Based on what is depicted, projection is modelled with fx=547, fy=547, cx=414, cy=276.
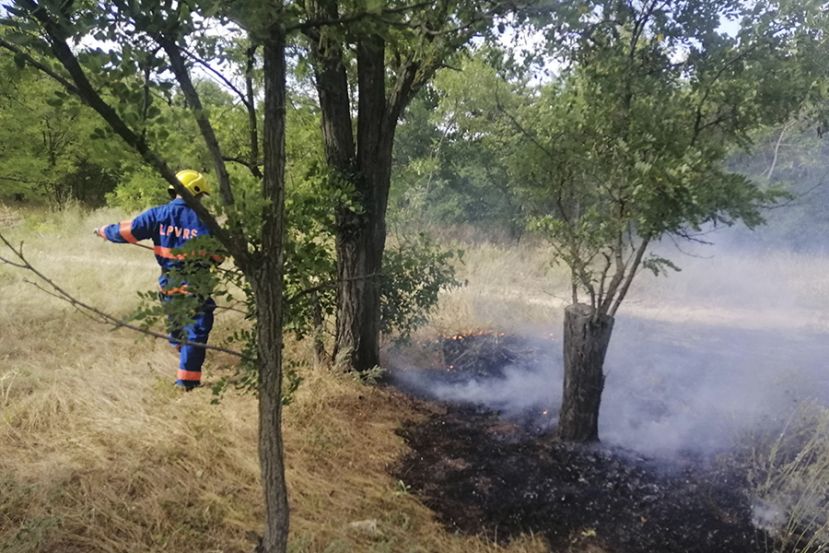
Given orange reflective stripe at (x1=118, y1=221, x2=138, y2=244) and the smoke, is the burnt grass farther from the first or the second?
orange reflective stripe at (x1=118, y1=221, x2=138, y2=244)

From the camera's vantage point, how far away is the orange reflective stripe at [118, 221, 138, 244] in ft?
13.9

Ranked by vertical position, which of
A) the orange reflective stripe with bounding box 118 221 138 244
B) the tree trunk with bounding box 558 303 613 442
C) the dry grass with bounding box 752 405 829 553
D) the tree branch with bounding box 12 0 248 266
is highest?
the tree branch with bounding box 12 0 248 266

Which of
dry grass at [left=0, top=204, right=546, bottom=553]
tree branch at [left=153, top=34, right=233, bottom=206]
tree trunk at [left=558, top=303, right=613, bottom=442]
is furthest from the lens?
tree trunk at [left=558, top=303, right=613, bottom=442]

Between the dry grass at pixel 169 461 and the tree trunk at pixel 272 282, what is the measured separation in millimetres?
720

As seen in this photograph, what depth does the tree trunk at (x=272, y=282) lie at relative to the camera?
1.47m

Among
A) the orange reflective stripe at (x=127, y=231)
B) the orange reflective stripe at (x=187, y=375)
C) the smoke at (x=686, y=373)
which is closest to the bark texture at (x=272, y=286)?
the orange reflective stripe at (x=187, y=375)

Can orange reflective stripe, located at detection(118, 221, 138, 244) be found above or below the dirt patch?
above

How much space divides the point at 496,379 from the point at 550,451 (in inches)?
66.2

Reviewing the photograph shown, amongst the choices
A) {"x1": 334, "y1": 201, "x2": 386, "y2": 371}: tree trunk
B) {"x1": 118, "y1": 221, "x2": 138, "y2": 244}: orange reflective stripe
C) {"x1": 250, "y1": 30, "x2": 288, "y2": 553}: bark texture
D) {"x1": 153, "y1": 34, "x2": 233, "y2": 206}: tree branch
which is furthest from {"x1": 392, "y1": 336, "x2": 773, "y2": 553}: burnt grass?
{"x1": 118, "y1": 221, "x2": 138, "y2": 244}: orange reflective stripe

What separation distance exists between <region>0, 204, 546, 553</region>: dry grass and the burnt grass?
210 millimetres

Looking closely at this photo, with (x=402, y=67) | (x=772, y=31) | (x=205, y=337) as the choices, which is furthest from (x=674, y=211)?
(x=205, y=337)

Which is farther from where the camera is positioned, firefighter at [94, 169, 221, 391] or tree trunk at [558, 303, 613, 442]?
firefighter at [94, 169, 221, 391]

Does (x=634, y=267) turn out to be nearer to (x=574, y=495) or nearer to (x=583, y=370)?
(x=583, y=370)

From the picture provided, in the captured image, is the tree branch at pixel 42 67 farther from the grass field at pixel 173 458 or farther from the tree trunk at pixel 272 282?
the grass field at pixel 173 458
